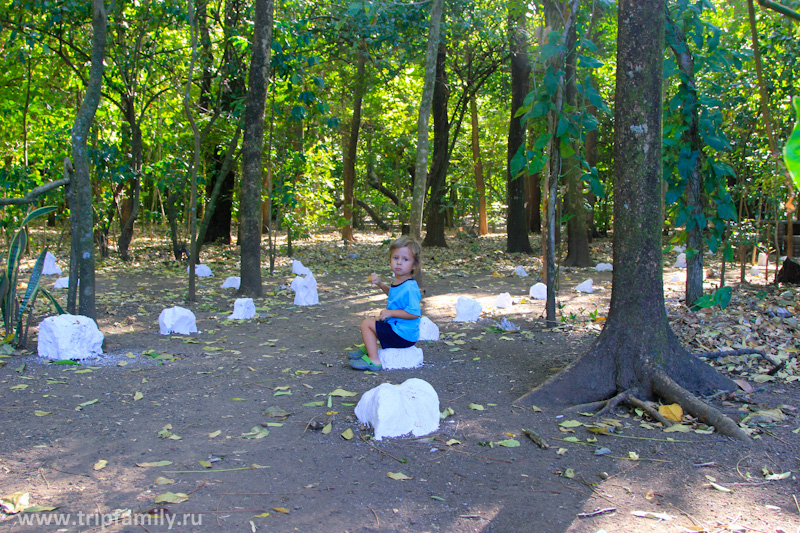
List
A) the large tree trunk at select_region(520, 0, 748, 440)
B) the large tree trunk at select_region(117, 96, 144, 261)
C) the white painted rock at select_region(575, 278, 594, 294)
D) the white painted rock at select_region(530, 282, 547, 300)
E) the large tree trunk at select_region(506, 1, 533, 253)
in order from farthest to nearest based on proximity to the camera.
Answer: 1. the large tree trunk at select_region(506, 1, 533, 253)
2. the large tree trunk at select_region(117, 96, 144, 261)
3. the white painted rock at select_region(575, 278, 594, 294)
4. the white painted rock at select_region(530, 282, 547, 300)
5. the large tree trunk at select_region(520, 0, 748, 440)

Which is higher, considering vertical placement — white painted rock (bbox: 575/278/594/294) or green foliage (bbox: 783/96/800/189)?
green foliage (bbox: 783/96/800/189)

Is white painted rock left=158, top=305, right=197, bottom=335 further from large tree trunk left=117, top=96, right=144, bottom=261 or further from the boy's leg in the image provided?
large tree trunk left=117, top=96, right=144, bottom=261

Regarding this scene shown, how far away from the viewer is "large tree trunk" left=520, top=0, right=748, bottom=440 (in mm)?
3428

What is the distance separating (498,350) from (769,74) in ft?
16.3

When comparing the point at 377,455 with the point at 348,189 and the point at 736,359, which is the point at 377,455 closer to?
the point at 736,359

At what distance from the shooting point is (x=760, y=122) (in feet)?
22.3

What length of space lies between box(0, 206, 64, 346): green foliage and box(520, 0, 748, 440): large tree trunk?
3718 millimetres

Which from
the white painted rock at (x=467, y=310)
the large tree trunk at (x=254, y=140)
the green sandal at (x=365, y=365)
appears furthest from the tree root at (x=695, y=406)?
the large tree trunk at (x=254, y=140)

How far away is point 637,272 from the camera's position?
352 centimetres

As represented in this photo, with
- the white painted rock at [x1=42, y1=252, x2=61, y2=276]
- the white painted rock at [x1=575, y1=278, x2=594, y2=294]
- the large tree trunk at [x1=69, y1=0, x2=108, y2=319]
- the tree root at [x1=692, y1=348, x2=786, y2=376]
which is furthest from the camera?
the white painted rock at [x1=42, y1=252, x2=61, y2=276]

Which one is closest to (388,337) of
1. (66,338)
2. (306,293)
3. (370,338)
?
(370,338)

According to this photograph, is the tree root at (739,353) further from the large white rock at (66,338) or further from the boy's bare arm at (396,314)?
the large white rock at (66,338)

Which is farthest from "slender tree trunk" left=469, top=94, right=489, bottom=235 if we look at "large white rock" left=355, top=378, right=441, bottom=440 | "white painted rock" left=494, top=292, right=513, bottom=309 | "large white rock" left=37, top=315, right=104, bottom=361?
"large white rock" left=355, top=378, right=441, bottom=440

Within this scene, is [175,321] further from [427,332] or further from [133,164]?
[133,164]
